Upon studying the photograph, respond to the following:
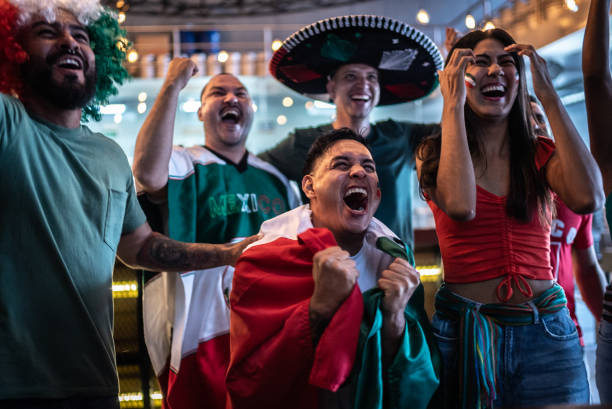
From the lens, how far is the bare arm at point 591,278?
7.94ft

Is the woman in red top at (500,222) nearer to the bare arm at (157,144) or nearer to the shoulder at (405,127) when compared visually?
the shoulder at (405,127)

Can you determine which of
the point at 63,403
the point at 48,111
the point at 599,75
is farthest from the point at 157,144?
the point at 599,75

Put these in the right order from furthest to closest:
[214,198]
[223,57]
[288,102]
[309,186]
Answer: [288,102] < [223,57] < [214,198] < [309,186]

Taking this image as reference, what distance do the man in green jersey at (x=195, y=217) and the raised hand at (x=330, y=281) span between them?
0.75 metres

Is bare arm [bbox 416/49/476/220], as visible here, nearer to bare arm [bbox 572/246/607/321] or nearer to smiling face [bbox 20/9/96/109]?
smiling face [bbox 20/9/96/109]

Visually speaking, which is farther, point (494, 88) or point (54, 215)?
point (494, 88)

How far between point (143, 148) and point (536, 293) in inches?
54.5

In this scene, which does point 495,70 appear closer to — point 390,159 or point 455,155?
point 455,155

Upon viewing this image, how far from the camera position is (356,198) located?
65.2 inches

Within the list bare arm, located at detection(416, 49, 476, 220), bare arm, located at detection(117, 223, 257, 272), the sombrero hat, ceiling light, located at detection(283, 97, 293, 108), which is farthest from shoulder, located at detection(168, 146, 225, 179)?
ceiling light, located at detection(283, 97, 293, 108)

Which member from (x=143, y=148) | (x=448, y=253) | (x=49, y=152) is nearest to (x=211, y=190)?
(x=143, y=148)

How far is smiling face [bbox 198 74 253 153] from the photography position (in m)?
2.36

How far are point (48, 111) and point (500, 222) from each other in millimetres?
1281

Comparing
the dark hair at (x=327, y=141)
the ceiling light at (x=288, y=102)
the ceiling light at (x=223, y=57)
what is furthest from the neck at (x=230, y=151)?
the ceiling light at (x=288, y=102)
